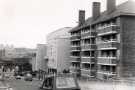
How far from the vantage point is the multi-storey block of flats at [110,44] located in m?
40.5

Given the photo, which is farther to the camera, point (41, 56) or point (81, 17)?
point (41, 56)

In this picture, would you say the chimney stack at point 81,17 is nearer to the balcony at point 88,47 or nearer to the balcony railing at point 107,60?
the balcony at point 88,47

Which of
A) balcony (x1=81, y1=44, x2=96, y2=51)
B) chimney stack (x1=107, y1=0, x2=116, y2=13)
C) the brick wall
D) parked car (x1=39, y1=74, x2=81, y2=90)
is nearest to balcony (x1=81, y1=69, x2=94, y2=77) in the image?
balcony (x1=81, y1=44, x2=96, y2=51)

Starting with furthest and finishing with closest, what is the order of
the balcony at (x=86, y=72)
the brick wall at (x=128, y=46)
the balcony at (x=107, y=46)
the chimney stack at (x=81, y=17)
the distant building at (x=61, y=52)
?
the distant building at (x=61, y=52) < the chimney stack at (x=81, y=17) < the balcony at (x=86, y=72) < the balcony at (x=107, y=46) < the brick wall at (x=128, y=46)

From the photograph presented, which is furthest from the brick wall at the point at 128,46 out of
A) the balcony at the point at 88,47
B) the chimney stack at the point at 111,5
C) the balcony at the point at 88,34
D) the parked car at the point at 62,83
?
the parked car at the point at 62,83

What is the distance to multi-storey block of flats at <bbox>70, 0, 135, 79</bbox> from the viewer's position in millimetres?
40500

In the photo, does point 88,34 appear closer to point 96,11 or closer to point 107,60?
point 96,11

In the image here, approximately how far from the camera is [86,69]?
5559 cm

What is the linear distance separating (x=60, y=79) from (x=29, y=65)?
328ft

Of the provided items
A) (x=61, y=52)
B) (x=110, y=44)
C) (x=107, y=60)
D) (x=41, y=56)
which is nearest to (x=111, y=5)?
(x=110, y=44)

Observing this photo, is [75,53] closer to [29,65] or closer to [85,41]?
[85,41]

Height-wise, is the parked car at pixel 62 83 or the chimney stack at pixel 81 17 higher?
the chimney stack at pixel 81 17

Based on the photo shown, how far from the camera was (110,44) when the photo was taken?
1687 inches

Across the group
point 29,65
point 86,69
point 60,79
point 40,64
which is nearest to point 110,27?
point 86,69
